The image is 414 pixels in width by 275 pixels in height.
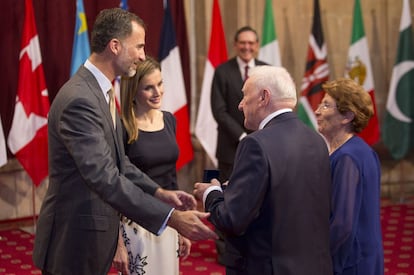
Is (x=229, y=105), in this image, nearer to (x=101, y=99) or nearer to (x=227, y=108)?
(x=227, y=108)

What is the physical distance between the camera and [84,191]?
3.79 metres

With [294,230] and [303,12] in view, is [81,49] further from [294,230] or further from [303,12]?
[294,230]

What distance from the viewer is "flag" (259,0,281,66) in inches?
354

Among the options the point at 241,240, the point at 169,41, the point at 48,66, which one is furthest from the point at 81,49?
the point at 241,240

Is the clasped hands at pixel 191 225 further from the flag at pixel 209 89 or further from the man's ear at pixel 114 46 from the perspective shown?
the flag at pixel 209 89

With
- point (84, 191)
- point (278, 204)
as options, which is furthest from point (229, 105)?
point (278, 204)

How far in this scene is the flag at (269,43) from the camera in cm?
898

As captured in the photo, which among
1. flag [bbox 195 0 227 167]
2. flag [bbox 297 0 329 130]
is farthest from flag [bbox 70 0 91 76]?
flag [bbox 297 0 329 130]

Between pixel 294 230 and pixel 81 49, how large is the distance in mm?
5126

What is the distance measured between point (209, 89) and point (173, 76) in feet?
1.30

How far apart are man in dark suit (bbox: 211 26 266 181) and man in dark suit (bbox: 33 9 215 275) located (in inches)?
136

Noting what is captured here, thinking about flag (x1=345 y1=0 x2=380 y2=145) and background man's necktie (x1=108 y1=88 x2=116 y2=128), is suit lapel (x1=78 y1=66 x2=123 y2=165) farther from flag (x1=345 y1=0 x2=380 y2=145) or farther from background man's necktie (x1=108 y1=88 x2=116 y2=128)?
flag (x1=345 y1=0 x2=380 y2=145)

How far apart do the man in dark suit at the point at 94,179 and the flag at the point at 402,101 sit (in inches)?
243

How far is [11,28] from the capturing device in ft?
27.0
